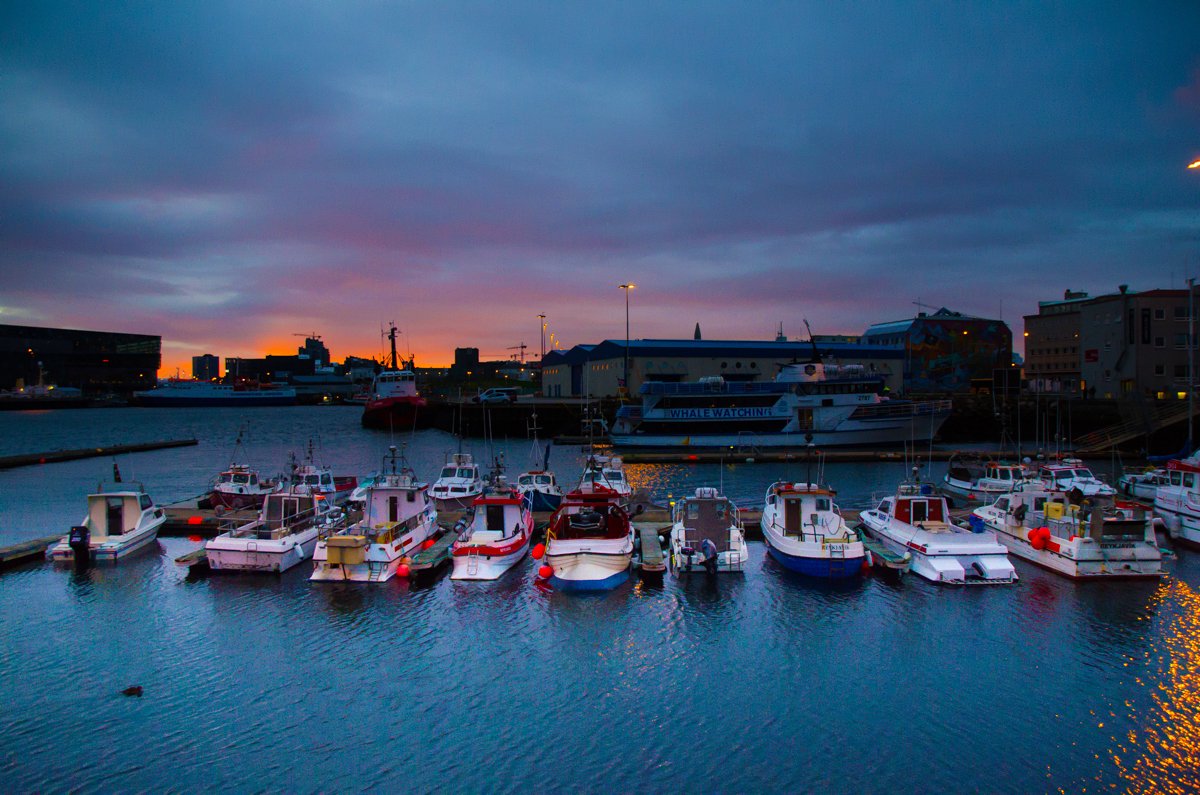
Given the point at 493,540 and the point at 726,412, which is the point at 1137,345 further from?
the point at 493,540

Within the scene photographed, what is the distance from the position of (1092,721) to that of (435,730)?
12.3 m

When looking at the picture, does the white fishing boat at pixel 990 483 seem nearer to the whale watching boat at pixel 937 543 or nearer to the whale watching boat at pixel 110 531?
the whale watching boat at pixel 937 543

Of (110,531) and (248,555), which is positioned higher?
(110,531)

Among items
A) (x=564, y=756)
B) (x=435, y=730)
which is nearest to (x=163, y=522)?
(x=435, y=730)

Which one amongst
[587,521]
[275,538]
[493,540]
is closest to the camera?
[493,540]

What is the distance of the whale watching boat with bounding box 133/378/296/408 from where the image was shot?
16600 cm

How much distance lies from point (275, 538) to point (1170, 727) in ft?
76.6

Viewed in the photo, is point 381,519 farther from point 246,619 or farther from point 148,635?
point 148,635

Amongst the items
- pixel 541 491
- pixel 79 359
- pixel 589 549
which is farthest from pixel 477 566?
pixel 79 359

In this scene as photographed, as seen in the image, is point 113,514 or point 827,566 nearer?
point 827,566

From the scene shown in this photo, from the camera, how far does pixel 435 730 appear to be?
42.2ft

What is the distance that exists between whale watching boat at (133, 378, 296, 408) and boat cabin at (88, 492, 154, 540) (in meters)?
162

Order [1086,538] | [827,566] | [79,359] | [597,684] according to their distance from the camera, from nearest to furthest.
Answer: [597,684] < [1086,538] < [827,566] < [79,359]

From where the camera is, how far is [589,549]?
20531 mm
